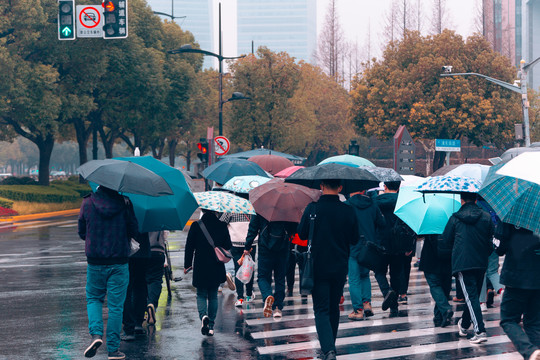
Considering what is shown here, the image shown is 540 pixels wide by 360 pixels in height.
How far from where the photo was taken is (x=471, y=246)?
26.9 feet

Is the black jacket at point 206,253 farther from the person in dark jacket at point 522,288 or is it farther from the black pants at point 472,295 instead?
the person in dark jacket at point 522,288

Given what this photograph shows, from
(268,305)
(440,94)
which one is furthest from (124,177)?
(440,94)

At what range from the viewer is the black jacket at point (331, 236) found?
7.27 meters

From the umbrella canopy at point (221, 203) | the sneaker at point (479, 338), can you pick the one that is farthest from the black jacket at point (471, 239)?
the umbrella canopy at point (221, 203)

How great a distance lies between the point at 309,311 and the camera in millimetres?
10508

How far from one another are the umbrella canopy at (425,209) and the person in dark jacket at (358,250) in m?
0.34

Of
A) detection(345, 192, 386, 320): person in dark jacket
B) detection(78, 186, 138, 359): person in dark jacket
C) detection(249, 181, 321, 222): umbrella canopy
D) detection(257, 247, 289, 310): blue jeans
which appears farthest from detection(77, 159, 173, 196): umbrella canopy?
detection(345, 192, 386, 320): person in dark jacket

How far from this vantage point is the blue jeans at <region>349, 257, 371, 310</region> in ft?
32.6

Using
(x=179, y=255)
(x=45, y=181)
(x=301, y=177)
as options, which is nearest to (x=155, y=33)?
(x=45, y=181)

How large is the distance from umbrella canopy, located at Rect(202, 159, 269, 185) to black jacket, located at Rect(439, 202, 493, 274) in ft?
19.8

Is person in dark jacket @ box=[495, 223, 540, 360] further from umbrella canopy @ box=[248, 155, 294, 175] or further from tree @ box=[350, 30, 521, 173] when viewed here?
tree @ box=[350, 30, 521, 173]

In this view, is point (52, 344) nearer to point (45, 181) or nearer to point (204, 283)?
point (204, 283)

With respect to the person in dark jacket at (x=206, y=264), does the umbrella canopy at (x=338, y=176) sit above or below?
above

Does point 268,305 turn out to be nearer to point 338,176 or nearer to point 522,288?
point 338,176
